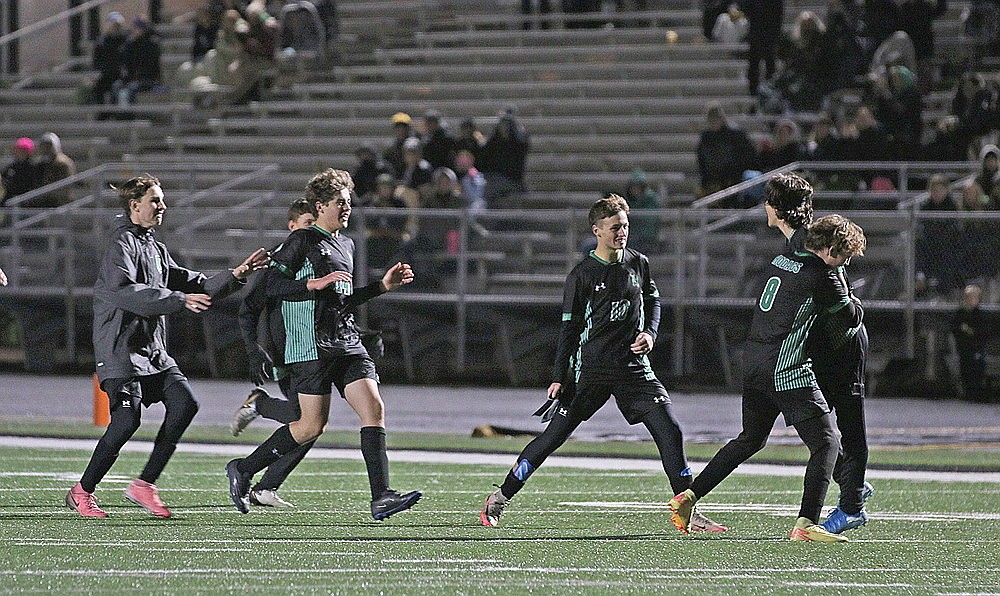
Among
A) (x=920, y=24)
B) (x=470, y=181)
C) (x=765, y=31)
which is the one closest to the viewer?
(x=470, y=181)

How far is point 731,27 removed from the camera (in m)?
27.8

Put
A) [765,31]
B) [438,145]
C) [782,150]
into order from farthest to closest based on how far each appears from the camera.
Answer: [765,31]
[438,145]
[782,150]

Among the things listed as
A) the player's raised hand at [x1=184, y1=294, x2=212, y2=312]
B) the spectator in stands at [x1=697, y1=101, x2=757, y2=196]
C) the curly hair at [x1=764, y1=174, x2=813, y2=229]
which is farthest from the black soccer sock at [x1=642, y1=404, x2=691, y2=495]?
the spectator in stands at [x1=697, y1=101, x2=757, y2=196]

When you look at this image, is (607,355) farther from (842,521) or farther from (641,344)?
(842,521)

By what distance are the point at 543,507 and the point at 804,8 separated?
18.4m

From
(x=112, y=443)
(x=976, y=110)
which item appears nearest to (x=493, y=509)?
(x=112, y=443)

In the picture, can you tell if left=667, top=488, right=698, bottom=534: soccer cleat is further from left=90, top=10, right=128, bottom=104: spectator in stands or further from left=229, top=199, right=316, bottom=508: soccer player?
left=90, top=10, right=128, bottom=104: spectator in stands

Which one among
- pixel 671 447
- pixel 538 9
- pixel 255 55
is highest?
pixel 538 9

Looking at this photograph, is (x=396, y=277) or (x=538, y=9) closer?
(x=396, y=277)

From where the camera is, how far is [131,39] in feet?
99.1

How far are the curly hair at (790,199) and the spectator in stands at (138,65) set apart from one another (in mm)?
22085

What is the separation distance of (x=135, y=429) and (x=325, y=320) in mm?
1136

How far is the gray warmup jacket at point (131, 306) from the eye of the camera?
9.70 metres

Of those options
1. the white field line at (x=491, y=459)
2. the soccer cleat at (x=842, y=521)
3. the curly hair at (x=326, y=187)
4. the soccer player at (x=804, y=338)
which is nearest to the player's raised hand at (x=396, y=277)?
the curly hair at (x=326, y=187)
